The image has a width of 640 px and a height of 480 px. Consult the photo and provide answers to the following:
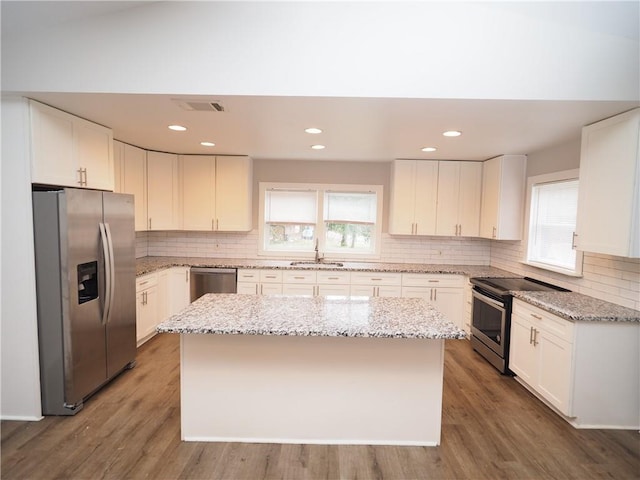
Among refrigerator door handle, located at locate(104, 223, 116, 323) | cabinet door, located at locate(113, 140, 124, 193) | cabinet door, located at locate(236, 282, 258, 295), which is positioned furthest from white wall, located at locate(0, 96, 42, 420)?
cabinet door, located at locate(236, 282, 258, 295)

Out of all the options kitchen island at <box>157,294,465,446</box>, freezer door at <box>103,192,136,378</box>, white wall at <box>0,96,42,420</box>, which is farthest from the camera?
freezer door at <box>103,192,136,378</box>

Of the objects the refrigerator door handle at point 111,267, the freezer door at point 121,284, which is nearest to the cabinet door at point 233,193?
the freezer door at point 121,284

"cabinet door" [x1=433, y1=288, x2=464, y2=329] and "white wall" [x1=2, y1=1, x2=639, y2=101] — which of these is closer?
"white wall" [x1=2, y1=1, x2=639, y2=101]

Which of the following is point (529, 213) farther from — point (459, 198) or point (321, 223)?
point (321, 223)

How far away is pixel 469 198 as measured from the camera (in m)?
4.50

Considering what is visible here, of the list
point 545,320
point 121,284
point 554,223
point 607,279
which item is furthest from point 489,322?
point 121,284

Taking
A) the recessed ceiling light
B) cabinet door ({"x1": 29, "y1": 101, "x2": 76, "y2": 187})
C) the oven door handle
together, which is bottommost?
the oven door handle

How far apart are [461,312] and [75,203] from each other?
13.8 ft

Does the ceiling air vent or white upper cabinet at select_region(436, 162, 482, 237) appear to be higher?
the ceiling air vent

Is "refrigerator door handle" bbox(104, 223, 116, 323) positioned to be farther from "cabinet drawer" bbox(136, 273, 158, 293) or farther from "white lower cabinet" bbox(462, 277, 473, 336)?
"white lower cabinet" bbox(462, 277, 473, 336)

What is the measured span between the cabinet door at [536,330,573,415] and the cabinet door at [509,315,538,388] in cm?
8

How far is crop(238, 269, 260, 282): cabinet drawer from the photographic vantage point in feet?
14.0

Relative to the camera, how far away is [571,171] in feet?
10.5

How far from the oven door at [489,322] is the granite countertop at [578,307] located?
332 millimetres
